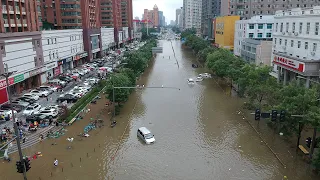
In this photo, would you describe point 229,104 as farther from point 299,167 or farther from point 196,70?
point 196,70

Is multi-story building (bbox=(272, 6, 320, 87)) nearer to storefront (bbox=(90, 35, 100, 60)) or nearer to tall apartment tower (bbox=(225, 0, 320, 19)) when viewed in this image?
tall apartment tower (bbox=(225, 0, 320, 19))

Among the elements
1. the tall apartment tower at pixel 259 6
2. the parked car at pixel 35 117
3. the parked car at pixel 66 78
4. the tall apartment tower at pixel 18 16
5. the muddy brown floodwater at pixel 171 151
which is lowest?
the muddy brown floodwater at pixel 171 151

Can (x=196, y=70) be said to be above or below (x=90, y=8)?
below

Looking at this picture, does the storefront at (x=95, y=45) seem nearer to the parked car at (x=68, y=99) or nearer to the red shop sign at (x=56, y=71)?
the red shop sign at (x=56, y=71)

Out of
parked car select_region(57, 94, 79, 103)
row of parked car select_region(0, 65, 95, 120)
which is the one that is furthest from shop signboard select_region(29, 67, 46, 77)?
parked car select_region(57, 94, 79, 103)

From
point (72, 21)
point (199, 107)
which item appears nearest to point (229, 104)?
point (199, 107)

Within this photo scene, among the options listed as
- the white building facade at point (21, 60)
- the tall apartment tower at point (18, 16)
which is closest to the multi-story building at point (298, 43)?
the white building facade at point (21, 60)

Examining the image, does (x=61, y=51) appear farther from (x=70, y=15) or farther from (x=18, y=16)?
(x=18, y=16)
